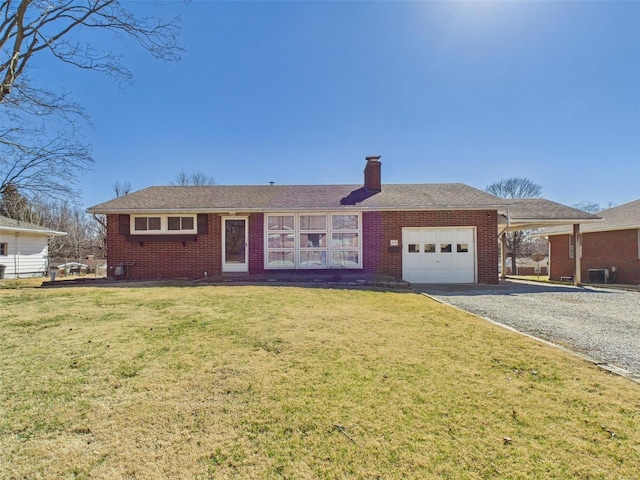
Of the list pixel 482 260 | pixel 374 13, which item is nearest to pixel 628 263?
pixel 482 260

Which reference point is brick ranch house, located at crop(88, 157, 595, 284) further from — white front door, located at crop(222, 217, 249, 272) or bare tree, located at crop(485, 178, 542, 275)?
bare tree, located at crop(485, 178, 542, 275)

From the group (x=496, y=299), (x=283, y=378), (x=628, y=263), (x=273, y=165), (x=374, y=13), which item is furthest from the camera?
(x=273, y=165)

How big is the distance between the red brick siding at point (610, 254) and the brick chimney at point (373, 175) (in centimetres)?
1143

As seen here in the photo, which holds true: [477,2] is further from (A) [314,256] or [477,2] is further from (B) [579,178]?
(B) [579,178]

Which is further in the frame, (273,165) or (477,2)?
(273,165)

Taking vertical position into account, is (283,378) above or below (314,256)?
below

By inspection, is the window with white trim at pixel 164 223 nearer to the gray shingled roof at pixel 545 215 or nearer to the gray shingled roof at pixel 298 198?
the gray shingled roof at pixel 298 198

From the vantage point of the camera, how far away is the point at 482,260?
450 inches

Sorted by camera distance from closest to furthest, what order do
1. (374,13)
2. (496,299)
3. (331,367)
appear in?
(331,367)
(496,299)
(374,13)

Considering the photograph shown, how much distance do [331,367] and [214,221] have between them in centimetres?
944

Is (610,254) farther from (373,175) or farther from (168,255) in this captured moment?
(168,255)

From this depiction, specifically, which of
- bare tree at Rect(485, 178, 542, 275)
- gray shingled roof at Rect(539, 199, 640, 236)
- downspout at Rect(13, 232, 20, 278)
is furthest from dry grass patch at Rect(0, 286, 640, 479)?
bare tree at Rect(485, 178, 542, 275)

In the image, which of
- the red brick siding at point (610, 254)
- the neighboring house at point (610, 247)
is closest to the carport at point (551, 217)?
the neighboring house at point (610, 247)

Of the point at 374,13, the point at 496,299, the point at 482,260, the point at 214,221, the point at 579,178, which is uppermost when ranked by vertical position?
the point at 374,13
